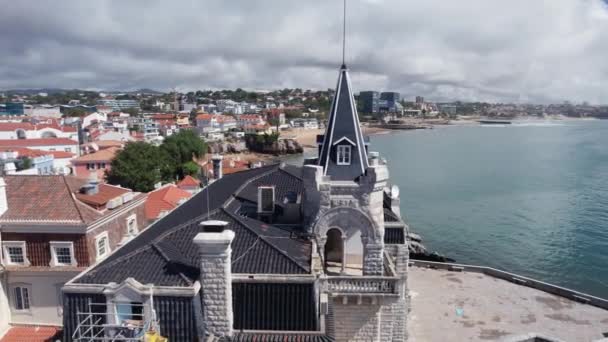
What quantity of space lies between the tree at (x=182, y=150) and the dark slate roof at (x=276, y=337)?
56.3 metres

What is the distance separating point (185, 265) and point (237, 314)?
2.01 m

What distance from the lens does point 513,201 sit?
68.4 metres

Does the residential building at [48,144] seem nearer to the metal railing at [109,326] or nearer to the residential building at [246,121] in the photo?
the metal railing at [109,326]

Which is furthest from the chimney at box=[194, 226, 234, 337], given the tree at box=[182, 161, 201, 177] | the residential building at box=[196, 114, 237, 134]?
the residential building at box=[196, 114, 237, 134]

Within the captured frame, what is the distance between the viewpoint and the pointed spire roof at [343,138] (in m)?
15.7

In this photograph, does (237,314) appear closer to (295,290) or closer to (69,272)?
(295,290)

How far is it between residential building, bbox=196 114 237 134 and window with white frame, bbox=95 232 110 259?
12060cm

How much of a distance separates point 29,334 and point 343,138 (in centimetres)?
1700

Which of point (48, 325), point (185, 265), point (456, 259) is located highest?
point (185, 265)

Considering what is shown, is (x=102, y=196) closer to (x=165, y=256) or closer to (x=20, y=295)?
(x=20, y=295)

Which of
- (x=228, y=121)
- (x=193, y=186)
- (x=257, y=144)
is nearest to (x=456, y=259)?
(x=193, y=186)

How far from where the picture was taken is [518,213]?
61.2m

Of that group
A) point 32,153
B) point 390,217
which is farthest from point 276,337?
point 32,153

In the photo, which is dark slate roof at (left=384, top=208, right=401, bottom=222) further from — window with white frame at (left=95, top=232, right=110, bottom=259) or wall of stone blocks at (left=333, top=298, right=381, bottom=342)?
window with white frame at (left=95, top=232, right=110, bottom=259)
